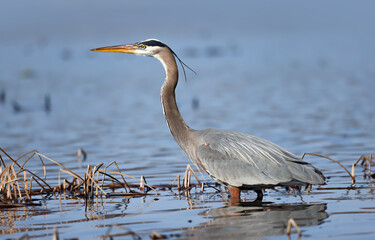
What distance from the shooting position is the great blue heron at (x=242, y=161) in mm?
7902

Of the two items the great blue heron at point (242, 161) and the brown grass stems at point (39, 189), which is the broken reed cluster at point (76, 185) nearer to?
the brown grass stems at point (39, 189)

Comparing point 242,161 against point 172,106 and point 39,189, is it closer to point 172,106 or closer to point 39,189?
point 172,106

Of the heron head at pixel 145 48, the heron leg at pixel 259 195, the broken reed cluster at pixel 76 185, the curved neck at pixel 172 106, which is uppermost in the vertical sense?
the heron head at pixel 145 48

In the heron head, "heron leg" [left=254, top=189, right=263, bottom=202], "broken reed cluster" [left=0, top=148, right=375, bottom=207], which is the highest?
the heron head

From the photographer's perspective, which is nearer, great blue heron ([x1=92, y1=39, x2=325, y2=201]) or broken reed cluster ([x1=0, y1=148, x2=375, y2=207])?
great blue heron ([x1=92, y1=39, x2=325, y2=201])

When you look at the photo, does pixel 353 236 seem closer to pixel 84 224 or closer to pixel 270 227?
pixel 270 227

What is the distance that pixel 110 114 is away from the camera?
1875cm

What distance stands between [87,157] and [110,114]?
641 centimetres

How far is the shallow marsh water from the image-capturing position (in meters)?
6.93

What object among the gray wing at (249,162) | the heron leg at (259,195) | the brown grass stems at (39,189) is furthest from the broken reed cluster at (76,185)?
the heron leg at (259,195)

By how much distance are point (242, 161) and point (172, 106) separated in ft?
4.52

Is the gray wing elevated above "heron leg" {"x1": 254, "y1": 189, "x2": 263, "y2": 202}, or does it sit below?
above

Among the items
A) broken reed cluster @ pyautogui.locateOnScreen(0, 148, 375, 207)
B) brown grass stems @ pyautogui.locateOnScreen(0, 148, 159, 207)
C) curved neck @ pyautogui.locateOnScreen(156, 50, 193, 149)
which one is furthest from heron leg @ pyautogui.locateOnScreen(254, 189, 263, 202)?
brown grass stems @ pyautogui.locateOnScreen(0, 148, 159, 207)

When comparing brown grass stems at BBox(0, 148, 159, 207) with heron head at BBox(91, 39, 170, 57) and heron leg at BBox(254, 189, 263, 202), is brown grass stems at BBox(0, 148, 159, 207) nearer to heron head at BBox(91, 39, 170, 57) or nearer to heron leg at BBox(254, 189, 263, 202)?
heron leg at BBox(254, 189, 263, 202)
